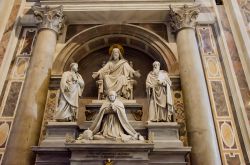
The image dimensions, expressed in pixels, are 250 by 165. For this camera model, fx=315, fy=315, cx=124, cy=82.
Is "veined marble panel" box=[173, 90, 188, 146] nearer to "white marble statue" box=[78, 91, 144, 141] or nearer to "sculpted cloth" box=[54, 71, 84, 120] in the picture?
"white marble statue" box=[78, 91, 144, 141]

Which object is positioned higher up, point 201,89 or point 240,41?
point 240,41

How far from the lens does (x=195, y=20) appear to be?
32.1 ft

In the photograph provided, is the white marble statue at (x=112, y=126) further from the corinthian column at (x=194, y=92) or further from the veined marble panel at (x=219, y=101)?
the veined marble panel at (x=219, y=101)

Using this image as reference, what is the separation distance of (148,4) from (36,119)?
5124 mm

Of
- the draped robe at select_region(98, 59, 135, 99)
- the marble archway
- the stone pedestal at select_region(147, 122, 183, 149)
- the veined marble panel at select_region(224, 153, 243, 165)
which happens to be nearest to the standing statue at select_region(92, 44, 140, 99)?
the draped robe at select_region(98, 59, 135, 99)

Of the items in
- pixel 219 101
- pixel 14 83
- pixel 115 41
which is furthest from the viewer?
pixel 115 41

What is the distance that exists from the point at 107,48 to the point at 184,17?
2818 mm

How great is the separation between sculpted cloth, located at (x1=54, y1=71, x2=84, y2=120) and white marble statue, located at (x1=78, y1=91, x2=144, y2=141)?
86 cm

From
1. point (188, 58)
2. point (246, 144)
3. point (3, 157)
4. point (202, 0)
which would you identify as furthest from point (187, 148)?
point (202, 0)

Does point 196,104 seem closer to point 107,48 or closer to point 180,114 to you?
point 180,114

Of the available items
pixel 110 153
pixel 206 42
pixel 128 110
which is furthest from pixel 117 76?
pixel 206 42

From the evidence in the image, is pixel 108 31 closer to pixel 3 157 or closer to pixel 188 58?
pixel 188 58

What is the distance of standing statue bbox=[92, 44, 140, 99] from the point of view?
8.56 meters

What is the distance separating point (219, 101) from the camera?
860cm
